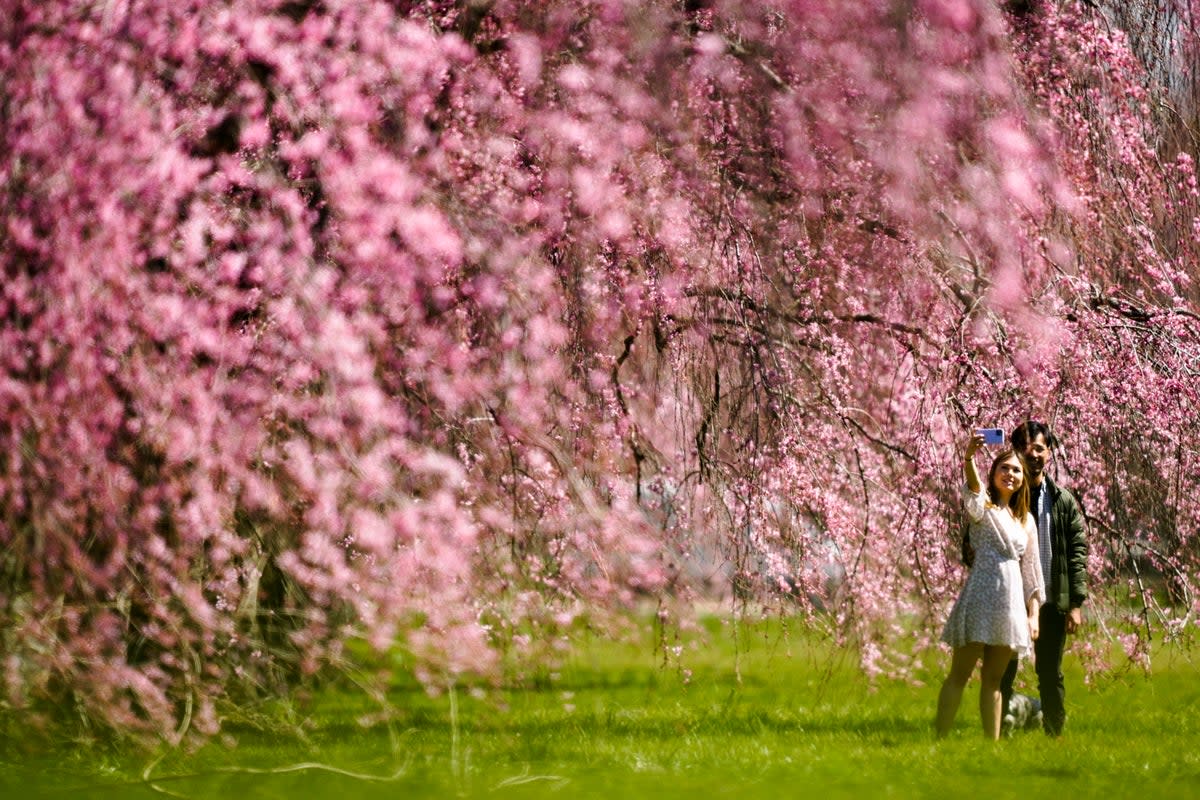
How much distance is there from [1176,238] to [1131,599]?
72.5 inches

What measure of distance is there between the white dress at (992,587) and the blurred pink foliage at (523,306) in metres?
0.73

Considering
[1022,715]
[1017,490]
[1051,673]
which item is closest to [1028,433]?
[1017,490]

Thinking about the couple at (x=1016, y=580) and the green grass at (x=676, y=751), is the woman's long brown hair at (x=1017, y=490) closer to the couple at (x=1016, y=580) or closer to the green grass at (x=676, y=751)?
the couple at (x=1016, y=580)

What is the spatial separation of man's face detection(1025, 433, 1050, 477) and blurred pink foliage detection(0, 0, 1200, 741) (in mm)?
650

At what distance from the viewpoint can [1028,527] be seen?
6570 mm

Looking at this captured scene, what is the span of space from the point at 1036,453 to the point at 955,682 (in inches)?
41.3

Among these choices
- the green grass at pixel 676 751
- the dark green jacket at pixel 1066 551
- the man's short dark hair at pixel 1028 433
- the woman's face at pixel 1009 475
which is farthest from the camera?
the dark green jacket at pixel 1066 551

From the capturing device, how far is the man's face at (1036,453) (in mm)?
6582

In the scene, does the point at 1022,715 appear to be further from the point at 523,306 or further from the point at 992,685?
the point at 523,306

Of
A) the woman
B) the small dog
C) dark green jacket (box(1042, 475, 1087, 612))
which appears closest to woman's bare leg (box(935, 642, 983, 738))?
the woman

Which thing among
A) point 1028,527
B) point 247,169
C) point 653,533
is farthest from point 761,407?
point 247,169

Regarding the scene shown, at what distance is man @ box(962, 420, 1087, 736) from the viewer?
21.7 ft

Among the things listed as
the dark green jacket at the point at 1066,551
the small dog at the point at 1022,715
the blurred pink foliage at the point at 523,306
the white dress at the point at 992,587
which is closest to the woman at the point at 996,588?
the white dress at the point at 992,587

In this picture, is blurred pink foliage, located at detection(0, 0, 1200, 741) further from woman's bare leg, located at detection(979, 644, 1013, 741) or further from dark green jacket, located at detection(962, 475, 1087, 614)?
woman's bare leg, located at detection(979, 644, 1013, 741)
